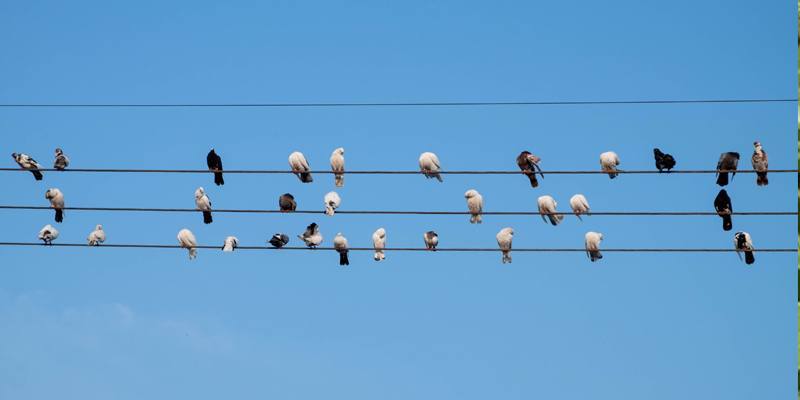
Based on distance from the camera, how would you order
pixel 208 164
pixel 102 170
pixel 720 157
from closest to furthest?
pixel 102 170 < pixel 720 157 < pixel 208 164

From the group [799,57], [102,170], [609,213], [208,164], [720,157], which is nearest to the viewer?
[799,57]

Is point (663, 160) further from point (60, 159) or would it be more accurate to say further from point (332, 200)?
point (60, 159)

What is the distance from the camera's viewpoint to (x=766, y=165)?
2098 centimetres

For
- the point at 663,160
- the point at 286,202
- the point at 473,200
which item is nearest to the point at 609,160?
the point at 663,160

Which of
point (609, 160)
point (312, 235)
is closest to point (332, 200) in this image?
point (312, 235)

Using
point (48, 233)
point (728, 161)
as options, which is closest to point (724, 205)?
point (728, 161)

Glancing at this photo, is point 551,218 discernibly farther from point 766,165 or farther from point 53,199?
point 53,199

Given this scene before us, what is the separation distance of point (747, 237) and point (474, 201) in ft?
13.7

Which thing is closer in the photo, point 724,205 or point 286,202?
point 724,205

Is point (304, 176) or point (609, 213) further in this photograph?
point (304, 176)

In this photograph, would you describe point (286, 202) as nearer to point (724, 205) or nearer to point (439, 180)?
point (439, 180)

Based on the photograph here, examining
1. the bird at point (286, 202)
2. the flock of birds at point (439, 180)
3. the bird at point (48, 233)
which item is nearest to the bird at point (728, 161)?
Answer: the flock of birds at point (439, 180)

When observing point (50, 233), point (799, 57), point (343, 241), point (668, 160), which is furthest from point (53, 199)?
point (799, 57)

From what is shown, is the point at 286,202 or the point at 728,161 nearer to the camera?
the point at 728,161
